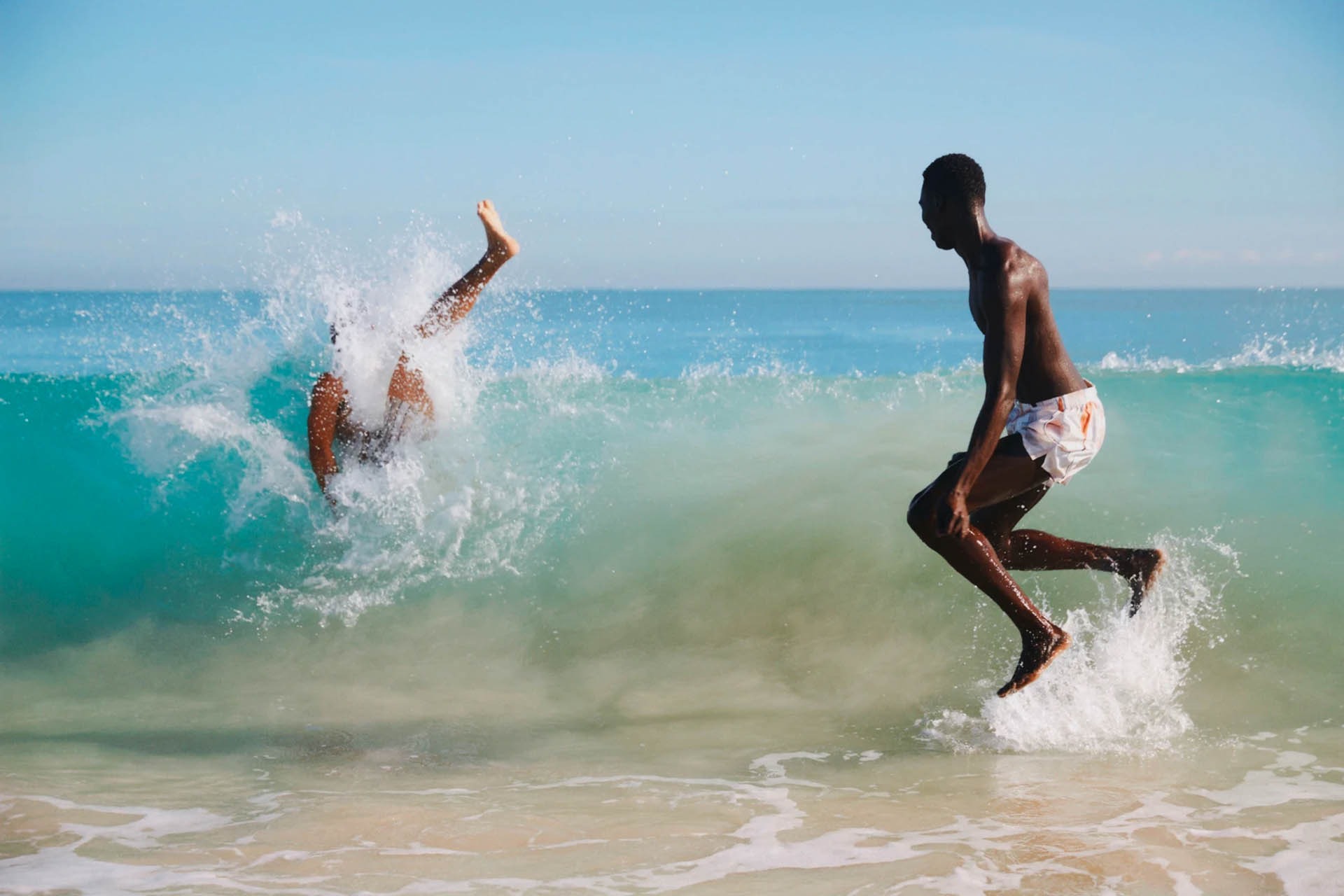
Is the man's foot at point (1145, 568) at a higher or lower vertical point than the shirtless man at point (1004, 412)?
lower

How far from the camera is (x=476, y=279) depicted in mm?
6402

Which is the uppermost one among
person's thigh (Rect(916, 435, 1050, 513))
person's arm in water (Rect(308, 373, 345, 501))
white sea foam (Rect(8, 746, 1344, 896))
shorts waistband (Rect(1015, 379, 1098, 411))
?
person's arm in water (Rect(308, 373, 345, 501))

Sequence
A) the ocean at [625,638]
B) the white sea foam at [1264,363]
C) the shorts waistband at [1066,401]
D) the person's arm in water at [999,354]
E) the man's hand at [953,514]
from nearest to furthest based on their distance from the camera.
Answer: the ocean at [625,638] → the person's arm in water at [999,354] → the man's hand at [953,514] → the shorts waistband at [1066,401] → the white sea foam at [1264,363]

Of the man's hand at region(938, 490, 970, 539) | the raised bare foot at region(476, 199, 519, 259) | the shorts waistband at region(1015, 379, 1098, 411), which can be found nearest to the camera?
the man's hand at region(938, 490, 970, 539)

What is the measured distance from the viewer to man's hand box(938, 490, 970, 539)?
3.95 metres

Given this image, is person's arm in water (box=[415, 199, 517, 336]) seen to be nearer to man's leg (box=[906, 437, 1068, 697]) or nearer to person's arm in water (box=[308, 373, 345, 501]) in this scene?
person's arm in water (box=[308, 373, 345, 501])

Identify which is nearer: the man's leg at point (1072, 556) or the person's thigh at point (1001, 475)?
the person's thigh at point (1001, 475)

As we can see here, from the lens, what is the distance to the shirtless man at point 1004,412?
3850mm

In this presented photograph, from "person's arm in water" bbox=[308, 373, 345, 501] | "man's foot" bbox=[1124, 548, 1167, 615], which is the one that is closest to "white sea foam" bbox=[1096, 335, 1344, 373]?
"man's foot" bbox=[1124, 548, 1167, 615]

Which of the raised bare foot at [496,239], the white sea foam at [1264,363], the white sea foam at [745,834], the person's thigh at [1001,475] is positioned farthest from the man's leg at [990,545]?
the white sea foam at [1264,363]

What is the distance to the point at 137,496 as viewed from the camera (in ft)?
24.6

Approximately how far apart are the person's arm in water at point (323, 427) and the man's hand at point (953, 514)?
13.2 feet

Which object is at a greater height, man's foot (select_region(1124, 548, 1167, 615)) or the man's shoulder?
the man's shoulder

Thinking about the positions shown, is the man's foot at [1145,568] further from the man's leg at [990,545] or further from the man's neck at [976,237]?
the man's neck at [976,237]
